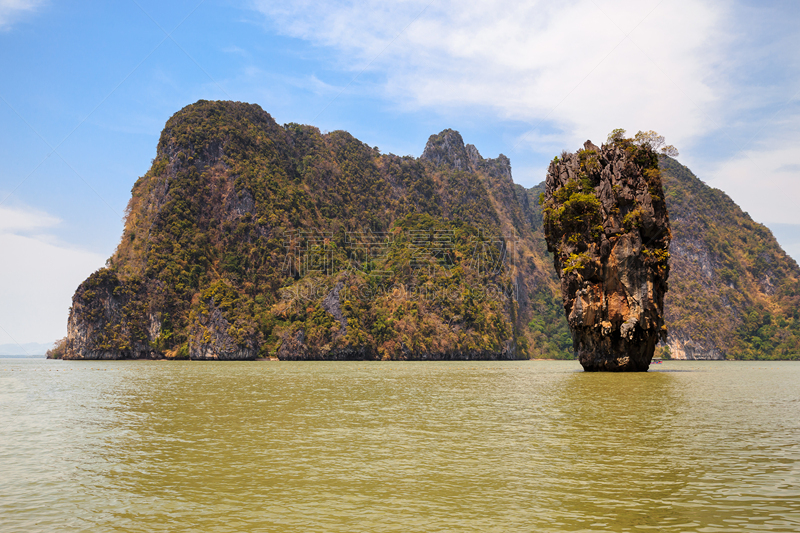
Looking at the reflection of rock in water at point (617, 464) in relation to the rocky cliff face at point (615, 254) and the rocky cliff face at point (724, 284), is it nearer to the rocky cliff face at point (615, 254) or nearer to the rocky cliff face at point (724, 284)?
the rocky cliff face at point (615, 254)

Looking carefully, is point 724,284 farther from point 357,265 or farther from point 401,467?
point 401,467

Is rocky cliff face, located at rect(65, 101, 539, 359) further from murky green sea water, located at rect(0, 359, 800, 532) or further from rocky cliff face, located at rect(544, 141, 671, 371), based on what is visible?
murky green sea water, located at rect(0, 359, 800, 532)

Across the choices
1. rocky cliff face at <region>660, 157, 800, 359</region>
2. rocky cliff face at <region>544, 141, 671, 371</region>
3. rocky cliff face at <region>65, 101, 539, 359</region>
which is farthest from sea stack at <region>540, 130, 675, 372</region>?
rocky cliff face at <region>660, 157, 800, 359</region>

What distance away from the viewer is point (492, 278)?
149875 mm

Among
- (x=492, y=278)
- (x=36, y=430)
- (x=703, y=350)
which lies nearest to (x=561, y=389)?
(x=36, y=430)

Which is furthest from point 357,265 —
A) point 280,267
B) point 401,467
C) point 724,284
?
point 401,467

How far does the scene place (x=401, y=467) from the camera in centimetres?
1288

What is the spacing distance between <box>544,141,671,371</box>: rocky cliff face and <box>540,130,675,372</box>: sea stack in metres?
0.07

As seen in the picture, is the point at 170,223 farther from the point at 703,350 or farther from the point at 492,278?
the point at 703,350

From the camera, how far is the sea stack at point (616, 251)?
48781 millimetres

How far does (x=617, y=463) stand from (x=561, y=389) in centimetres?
2058

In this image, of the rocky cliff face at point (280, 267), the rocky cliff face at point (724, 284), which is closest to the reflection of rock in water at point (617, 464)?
the rocky cliff face at point (280, 267)

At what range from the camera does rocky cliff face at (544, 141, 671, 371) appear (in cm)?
4875

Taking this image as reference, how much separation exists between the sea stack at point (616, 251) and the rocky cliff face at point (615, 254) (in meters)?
0.07
